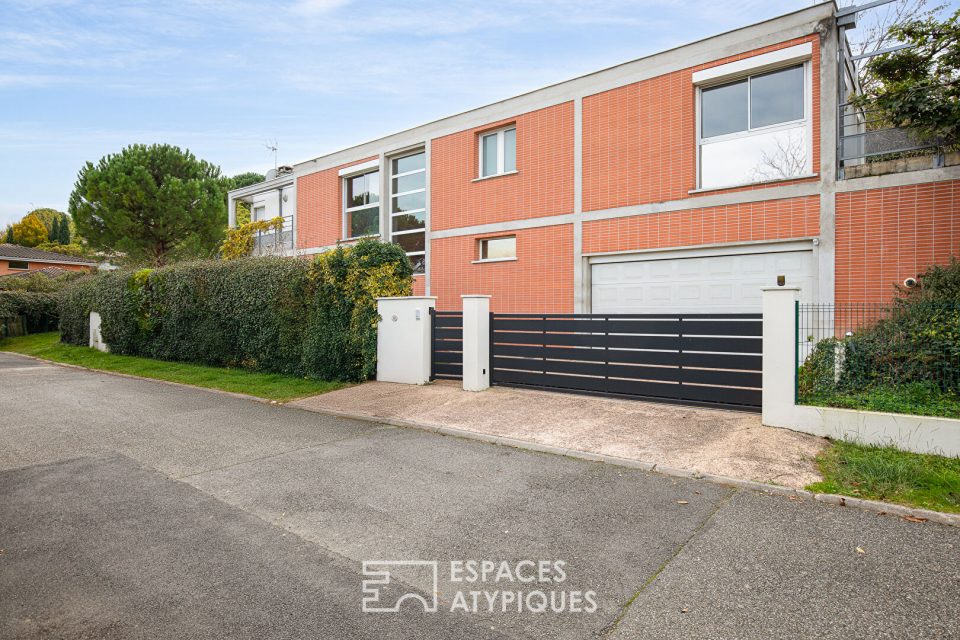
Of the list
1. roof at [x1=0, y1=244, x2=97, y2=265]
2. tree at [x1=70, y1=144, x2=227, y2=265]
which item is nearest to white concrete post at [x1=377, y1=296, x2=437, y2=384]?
tree at [x1=70, y1=144, x2=227, y2=265]

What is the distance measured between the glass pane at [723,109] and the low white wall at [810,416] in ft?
17.9

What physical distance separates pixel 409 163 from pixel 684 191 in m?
8.76

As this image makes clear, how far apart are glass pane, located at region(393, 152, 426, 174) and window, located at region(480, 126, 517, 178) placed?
93.8 inches

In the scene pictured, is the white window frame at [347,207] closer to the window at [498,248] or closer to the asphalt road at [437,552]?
the window at [498,248]

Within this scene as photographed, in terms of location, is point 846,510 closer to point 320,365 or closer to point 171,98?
point 320,365

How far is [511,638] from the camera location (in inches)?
107

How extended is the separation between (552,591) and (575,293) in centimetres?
975

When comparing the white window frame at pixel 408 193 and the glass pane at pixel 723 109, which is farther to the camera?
the white window frame at pixel 408 193

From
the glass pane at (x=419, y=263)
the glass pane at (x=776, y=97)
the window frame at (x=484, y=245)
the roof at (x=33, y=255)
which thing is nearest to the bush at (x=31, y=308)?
the roof at (x=33, y=255)

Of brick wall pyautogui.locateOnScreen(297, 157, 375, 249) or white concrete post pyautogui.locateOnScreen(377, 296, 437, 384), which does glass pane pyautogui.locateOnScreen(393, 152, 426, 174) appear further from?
white concrete post pyautogui.locateOnScreen(377, 296, 437, 384)

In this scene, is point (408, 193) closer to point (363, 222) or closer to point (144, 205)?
point (363, 222)

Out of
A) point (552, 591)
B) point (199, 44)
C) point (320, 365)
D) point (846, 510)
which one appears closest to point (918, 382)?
point (846, 510)

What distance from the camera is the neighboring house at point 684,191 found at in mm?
→ 9344

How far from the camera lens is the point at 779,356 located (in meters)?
6.70
